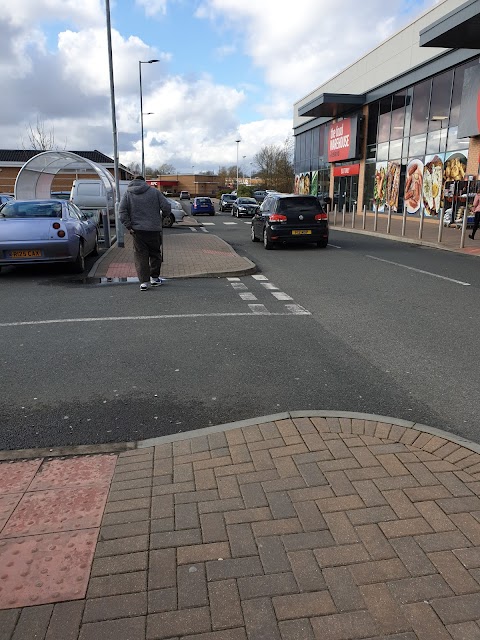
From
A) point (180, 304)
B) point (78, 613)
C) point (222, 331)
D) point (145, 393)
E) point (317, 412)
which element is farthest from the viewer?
point (180, 304)

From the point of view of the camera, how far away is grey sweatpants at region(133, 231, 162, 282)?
8.72 metres

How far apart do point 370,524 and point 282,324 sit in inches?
165

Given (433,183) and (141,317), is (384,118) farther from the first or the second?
(141,317)

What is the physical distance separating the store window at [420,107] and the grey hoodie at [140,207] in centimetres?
2132

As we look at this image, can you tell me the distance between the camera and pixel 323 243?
15.7 metres

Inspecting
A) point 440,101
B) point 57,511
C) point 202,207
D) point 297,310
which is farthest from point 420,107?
point 57,511

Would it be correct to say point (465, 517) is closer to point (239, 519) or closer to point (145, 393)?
point (239, 519)

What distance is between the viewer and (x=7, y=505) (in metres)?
2.79

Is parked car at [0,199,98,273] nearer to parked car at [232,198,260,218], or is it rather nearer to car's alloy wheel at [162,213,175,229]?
car's alloy wheel at [162,213,175,229]

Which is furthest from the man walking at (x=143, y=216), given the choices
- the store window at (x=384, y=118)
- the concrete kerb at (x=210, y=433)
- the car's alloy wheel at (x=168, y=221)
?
the store window at (x=384, y=118)

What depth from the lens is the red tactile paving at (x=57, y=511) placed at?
2602mm

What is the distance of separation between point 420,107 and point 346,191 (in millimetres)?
10634

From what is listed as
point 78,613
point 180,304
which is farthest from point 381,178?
point 78,613

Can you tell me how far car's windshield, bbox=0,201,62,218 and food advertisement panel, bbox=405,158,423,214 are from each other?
19.4m
